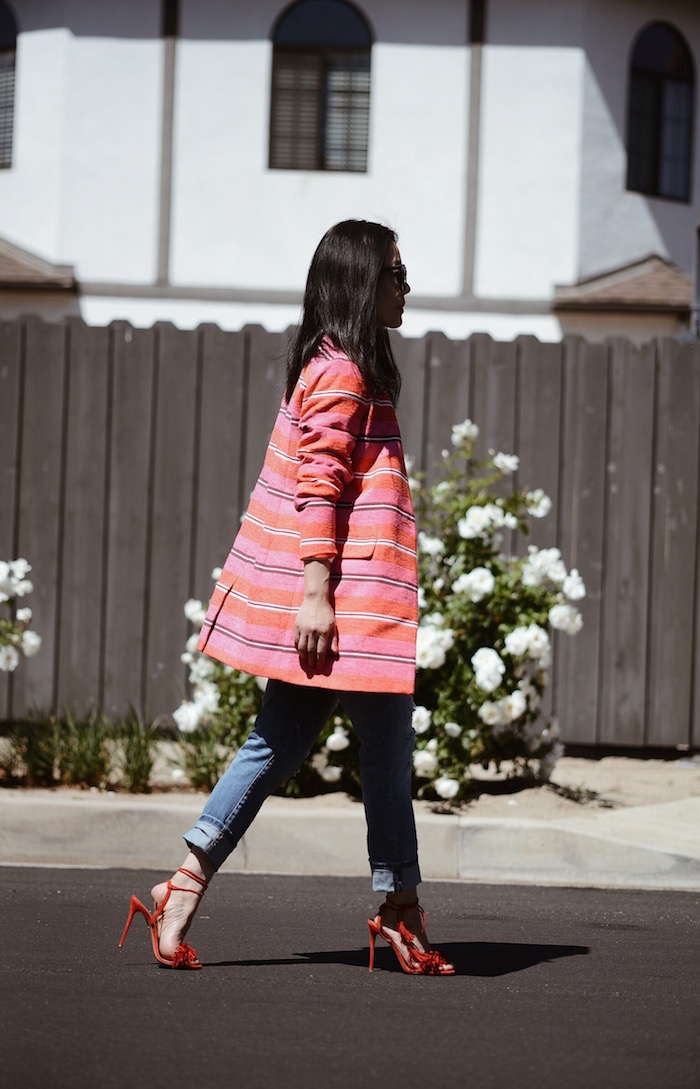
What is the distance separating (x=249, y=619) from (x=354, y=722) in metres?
0.39

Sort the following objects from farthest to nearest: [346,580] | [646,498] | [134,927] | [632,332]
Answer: [632,332] → [646,498] → [134,927] → [346,580]

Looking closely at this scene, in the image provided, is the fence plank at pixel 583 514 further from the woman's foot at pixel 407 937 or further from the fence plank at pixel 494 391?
the woman's foot at pixel 407 937

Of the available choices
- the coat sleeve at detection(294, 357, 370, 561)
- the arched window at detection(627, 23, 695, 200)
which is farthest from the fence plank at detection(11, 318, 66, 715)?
the arched window at detection(627, 23, 695, 200)

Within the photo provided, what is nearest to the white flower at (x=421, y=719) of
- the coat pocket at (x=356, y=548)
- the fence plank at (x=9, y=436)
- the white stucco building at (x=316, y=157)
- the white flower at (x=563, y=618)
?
the white flower at (x=563, y=618)

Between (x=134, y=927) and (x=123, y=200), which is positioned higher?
(x=123, y=200)

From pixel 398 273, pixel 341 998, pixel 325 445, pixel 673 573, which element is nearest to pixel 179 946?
pixel 341 998

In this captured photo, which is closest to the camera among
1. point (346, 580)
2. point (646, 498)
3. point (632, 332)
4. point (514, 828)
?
point (346, 580)

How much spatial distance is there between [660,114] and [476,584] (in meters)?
12.2

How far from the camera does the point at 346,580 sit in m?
3.90

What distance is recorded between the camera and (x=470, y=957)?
4293 mm

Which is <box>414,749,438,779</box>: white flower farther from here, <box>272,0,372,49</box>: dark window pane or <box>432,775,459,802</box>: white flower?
<box>272,0,372,49</box>: dark window pane

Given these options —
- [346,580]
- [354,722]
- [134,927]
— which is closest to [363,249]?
[346,580]

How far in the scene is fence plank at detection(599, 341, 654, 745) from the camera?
25.3ft

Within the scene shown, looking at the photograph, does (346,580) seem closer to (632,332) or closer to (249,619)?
(249,619)
